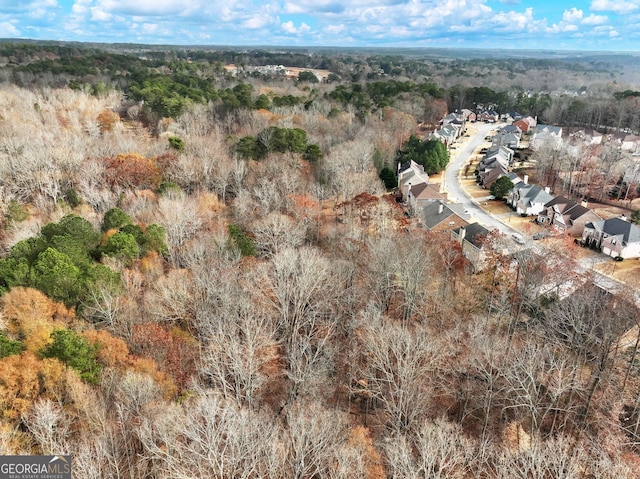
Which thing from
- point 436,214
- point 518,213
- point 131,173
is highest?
Result: point 131,173

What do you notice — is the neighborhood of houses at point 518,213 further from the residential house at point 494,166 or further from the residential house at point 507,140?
the residential house at point 507,140

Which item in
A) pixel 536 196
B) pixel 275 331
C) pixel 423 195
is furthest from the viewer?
pixel 423 195

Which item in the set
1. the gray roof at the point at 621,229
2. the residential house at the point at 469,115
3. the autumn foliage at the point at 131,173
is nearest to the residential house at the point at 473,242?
the gray roof at the point at 621,229

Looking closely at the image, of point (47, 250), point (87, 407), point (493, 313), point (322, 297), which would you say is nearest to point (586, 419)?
point (493, 313)

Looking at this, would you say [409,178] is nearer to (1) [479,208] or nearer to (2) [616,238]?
(1) [479,208]

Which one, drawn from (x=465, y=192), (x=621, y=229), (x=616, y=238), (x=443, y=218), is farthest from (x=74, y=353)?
(x=465, y=192)

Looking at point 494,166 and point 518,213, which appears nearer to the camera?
point 518,213
